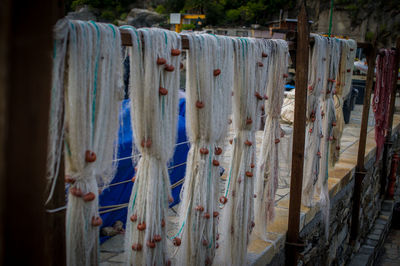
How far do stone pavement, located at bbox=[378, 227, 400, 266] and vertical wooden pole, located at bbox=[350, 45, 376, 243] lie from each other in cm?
143

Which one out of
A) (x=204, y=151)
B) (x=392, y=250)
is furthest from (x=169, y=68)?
(x=392, y=250)

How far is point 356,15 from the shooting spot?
36500 millimetres

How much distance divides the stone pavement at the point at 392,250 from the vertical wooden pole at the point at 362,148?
1433 mm

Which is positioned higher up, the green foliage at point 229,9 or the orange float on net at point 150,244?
the green foliage at point 229,9

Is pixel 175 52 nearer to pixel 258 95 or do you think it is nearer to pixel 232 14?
pixel 258 95

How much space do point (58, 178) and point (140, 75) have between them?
2.06ft

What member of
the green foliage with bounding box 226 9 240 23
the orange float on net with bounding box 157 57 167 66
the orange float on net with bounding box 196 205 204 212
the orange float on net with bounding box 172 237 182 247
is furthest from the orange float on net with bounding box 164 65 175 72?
the green foliage with bounding box 226 9 240 23

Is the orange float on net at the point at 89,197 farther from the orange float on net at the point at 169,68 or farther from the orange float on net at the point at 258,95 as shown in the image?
the orange float on net at the point at 258,95

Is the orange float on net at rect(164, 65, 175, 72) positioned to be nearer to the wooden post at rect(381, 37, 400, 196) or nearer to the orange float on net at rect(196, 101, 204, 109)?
the orange float on net at rect(196, 101, 204, 109)

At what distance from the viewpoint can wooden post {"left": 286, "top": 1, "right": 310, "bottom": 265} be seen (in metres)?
3.13

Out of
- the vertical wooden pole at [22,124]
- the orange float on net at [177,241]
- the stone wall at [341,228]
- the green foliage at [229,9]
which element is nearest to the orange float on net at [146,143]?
the orange float on net at [177,241]

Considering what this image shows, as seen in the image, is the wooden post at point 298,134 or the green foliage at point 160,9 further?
the green foliage at point 160,9

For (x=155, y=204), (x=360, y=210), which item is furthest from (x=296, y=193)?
(x=360, y=210)

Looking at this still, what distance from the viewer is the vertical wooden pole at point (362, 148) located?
5.16 m
